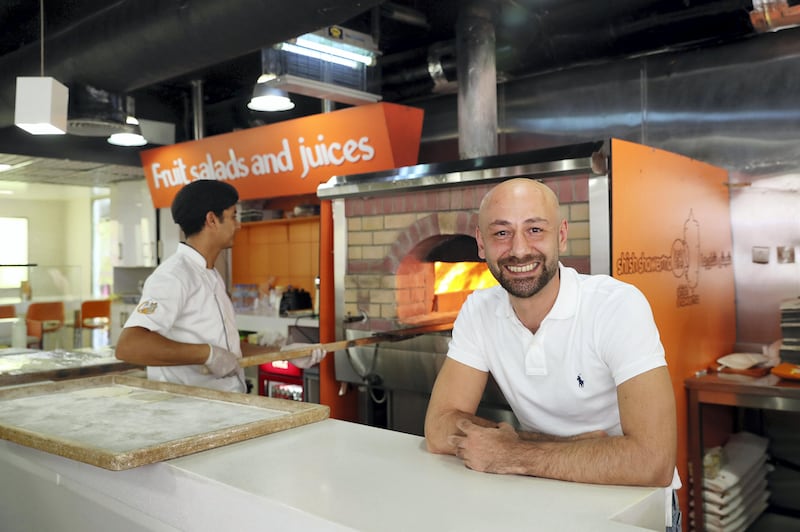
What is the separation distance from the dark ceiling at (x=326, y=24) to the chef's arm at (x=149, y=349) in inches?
59.4

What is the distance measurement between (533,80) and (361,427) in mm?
3792

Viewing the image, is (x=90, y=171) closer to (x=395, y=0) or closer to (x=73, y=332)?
(x=73, y=332)

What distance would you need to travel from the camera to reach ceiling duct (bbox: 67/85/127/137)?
4102mm

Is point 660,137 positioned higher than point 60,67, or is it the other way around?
point 60,67

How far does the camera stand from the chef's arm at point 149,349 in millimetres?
2404

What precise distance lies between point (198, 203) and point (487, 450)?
180cm

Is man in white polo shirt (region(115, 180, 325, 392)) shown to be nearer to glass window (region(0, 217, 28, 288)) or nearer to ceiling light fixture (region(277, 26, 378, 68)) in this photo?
ceiling light fixture (region(277, 26, 378, 68))

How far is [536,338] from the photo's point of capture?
6.15ft

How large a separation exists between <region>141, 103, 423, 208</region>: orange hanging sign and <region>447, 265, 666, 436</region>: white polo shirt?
9.79ft

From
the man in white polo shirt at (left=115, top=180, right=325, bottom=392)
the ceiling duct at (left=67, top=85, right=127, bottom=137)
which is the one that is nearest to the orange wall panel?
the man in white polo shirt at (left=115, top=180, right=325, bottom=392)

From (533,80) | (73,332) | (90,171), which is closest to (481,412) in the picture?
(533,80)

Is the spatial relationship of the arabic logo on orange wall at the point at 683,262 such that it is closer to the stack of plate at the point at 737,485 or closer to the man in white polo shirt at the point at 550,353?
the stack of plate at the point at 737,485

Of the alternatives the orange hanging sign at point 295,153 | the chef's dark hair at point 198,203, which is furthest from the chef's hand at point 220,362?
the orange hanging sign at point 295,153

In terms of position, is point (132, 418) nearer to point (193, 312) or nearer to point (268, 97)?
point (193, 312)
